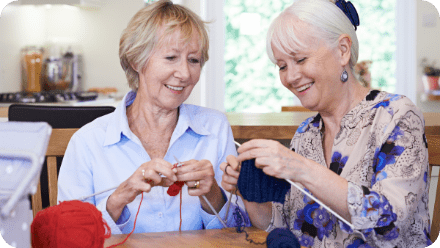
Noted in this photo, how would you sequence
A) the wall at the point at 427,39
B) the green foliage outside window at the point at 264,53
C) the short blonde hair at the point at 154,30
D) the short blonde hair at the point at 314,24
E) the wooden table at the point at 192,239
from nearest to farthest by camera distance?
1. the wooden table at the point at 192,239
2. the short blonde hair at the point at 314,24
3. the short blonde hair at the point at 154,30
4. the wall at the point at 427,39
5. the green foliage outside window at the point at 264,53

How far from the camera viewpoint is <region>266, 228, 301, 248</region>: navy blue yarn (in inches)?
37.8

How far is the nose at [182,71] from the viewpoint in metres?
1.44

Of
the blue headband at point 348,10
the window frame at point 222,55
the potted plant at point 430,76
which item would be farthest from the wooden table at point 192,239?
the potted plant at point 430,76

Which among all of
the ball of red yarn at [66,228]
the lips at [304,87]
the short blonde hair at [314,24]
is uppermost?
the short blonde hair at [314,24]

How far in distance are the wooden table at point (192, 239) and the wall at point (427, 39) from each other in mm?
4344

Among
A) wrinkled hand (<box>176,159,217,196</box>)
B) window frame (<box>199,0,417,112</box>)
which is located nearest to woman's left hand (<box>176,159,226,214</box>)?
wrinkled hand (<box>176,159,217,196</box>)

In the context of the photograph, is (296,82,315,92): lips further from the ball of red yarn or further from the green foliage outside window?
the green foliage outside window

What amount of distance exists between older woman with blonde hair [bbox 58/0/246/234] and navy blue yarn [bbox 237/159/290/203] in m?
0.16

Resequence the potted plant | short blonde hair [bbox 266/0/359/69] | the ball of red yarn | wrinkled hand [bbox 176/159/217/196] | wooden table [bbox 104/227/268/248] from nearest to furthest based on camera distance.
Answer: the ball of red yarn
wooden table [bbox 104/227/268/248]
wrinkled hand [bbox 176/159/217/196]
short blonde hair [bbox 266/0/359/69]
the potted plant

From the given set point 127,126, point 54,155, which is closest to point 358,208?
point 127,126

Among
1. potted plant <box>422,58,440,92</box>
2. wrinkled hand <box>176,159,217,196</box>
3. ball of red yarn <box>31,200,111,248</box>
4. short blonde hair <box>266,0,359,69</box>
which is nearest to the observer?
ball of red yarn <box>31,200,111,248</box>

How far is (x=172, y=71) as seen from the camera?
1450 millimetres

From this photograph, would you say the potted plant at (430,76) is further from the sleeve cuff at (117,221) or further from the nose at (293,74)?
the sleeve cuff at (117,221)

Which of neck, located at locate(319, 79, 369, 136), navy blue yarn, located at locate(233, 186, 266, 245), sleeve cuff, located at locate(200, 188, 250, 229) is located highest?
neck, located at locate(319, 79, 369, 136)
